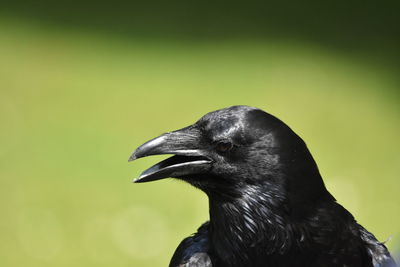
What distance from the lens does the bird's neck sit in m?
2.95

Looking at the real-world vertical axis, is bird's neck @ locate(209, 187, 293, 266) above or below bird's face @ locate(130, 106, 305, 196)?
below

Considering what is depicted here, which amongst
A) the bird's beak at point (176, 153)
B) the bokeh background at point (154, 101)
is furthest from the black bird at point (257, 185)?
the bokeh background at point (154, 101)

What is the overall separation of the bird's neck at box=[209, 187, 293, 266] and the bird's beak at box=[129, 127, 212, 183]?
0.51 ft

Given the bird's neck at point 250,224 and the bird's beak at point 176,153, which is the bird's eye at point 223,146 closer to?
the bird's beak at point 176,153

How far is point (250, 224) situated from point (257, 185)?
0.14 metres

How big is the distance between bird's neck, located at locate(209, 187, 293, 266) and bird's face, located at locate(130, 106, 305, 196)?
7 cm

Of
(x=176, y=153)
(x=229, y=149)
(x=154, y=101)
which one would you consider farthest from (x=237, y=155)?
(x=154, y=101)

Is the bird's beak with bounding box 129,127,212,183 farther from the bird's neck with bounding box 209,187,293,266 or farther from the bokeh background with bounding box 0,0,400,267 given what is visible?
the bokeh background with bounding box 0,0,400,267

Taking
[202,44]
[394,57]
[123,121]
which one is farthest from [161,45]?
[394,57]

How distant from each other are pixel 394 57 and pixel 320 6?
748 mm

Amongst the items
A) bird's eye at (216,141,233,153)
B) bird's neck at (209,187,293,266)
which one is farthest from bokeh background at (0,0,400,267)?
bird's eye at (216,141,233,153)

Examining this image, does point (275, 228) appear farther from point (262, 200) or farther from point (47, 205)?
point (47, 205)

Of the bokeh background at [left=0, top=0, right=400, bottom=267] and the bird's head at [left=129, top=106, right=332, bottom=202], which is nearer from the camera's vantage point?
the bird's head at [left=129, top=106, right=332, bottom=202]

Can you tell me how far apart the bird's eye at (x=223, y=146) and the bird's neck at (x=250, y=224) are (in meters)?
0.15
